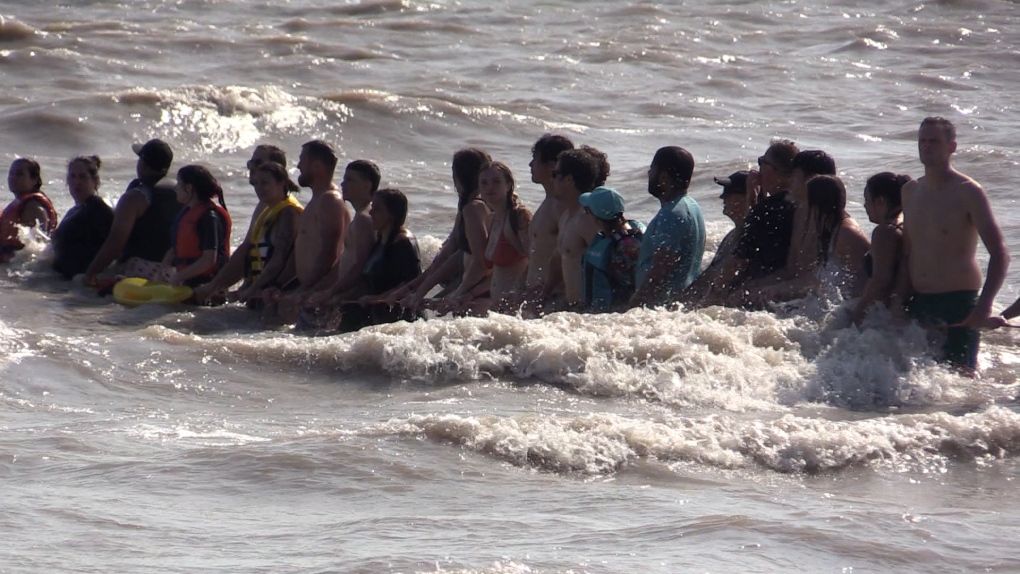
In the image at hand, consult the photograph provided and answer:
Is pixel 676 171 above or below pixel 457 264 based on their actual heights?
above

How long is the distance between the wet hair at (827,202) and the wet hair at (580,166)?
4.15 ft

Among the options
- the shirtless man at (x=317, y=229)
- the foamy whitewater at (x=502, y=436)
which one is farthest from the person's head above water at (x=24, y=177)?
the shirtless man at (x=317, y=229)

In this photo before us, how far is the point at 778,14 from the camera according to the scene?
3014cm

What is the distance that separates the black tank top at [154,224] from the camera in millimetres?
10547

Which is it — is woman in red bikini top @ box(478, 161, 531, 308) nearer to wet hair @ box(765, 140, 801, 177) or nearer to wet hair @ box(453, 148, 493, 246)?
wet hair @ box(453, 148, 493, 246)

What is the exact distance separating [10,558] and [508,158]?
13.1 meters

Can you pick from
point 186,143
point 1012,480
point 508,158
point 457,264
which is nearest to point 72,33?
point 186,143

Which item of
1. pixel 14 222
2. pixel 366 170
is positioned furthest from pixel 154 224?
pixel 366 170

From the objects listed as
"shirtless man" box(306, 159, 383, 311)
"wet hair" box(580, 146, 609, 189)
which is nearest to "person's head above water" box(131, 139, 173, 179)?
"shirtless man" box(306, 159, 383, 311)

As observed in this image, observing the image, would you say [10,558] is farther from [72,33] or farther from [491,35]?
[491,35]

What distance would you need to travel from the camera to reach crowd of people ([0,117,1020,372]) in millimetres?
7430

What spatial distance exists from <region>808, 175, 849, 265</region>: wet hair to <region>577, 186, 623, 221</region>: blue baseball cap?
1.08 m

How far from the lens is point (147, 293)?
398 inches

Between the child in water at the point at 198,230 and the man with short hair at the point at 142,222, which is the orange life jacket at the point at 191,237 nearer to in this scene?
the child in water at the point at 198,230
